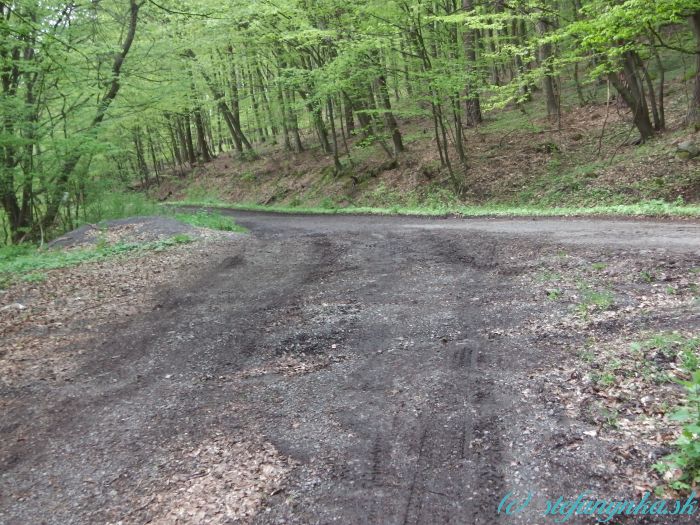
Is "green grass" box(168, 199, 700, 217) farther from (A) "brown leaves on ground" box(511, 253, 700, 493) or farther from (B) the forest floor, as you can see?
(A) "brown leaves on ground" box(511, 253, 700, 493)

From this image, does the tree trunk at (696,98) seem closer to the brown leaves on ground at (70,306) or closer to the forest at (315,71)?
the forest at (315,71)

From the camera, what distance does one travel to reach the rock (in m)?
11.7

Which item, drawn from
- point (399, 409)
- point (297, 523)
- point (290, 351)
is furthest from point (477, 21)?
point (297, 523)

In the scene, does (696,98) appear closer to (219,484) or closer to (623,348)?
(623,348)

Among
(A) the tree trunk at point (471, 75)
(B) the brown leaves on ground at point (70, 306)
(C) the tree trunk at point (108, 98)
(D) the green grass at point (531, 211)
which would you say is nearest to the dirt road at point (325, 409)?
(B) the brown leaves on ground at point (70, 306)

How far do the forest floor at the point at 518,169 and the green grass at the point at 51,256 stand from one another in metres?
8.75

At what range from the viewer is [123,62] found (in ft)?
44.2

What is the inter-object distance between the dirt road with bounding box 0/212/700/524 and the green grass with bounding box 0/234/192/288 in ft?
12.7

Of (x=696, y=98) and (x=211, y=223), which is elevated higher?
(x=696, y=98)

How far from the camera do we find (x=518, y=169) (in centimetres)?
1605

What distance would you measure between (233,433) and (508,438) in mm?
2070

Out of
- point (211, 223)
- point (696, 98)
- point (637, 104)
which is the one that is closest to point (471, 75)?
point (637, 104)

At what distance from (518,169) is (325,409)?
1446 cm

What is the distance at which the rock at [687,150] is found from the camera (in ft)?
38.4
